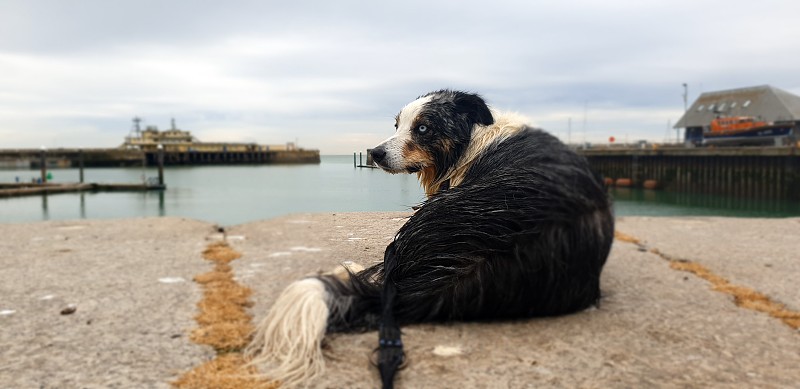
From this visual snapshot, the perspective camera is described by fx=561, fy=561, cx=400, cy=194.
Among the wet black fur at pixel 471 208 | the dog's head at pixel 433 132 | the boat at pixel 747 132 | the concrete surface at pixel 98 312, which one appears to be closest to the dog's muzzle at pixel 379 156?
the dog's head at pixel 433 132

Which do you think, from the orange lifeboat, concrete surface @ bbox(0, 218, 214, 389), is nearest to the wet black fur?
concrete surface @ bbox(0, 218, 214, 389)

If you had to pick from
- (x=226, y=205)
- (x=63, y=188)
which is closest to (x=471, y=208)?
(x=226, y=205)

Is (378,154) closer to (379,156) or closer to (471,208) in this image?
(379,156)

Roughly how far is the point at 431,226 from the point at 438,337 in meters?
3.25

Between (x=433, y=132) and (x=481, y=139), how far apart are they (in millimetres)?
157

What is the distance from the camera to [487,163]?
1529mm

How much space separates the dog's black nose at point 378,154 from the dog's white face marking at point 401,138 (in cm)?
1

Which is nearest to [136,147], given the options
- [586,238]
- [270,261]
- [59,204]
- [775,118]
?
[59,204]

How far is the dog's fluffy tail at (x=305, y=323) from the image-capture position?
3938 millimetres

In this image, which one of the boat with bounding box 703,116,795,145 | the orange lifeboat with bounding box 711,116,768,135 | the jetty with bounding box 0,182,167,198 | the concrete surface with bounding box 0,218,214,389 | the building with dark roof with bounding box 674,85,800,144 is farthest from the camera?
the building with dark roof with bounding box 674,85,800,144

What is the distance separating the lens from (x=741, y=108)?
201 feet

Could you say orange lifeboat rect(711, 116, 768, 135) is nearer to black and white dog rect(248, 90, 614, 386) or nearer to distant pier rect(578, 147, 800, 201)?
distant pier rect(578, 147, 800, 201)

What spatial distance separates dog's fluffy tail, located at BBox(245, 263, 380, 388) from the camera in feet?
12.9

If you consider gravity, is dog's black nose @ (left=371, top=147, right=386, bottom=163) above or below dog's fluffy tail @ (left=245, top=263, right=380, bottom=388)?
above
